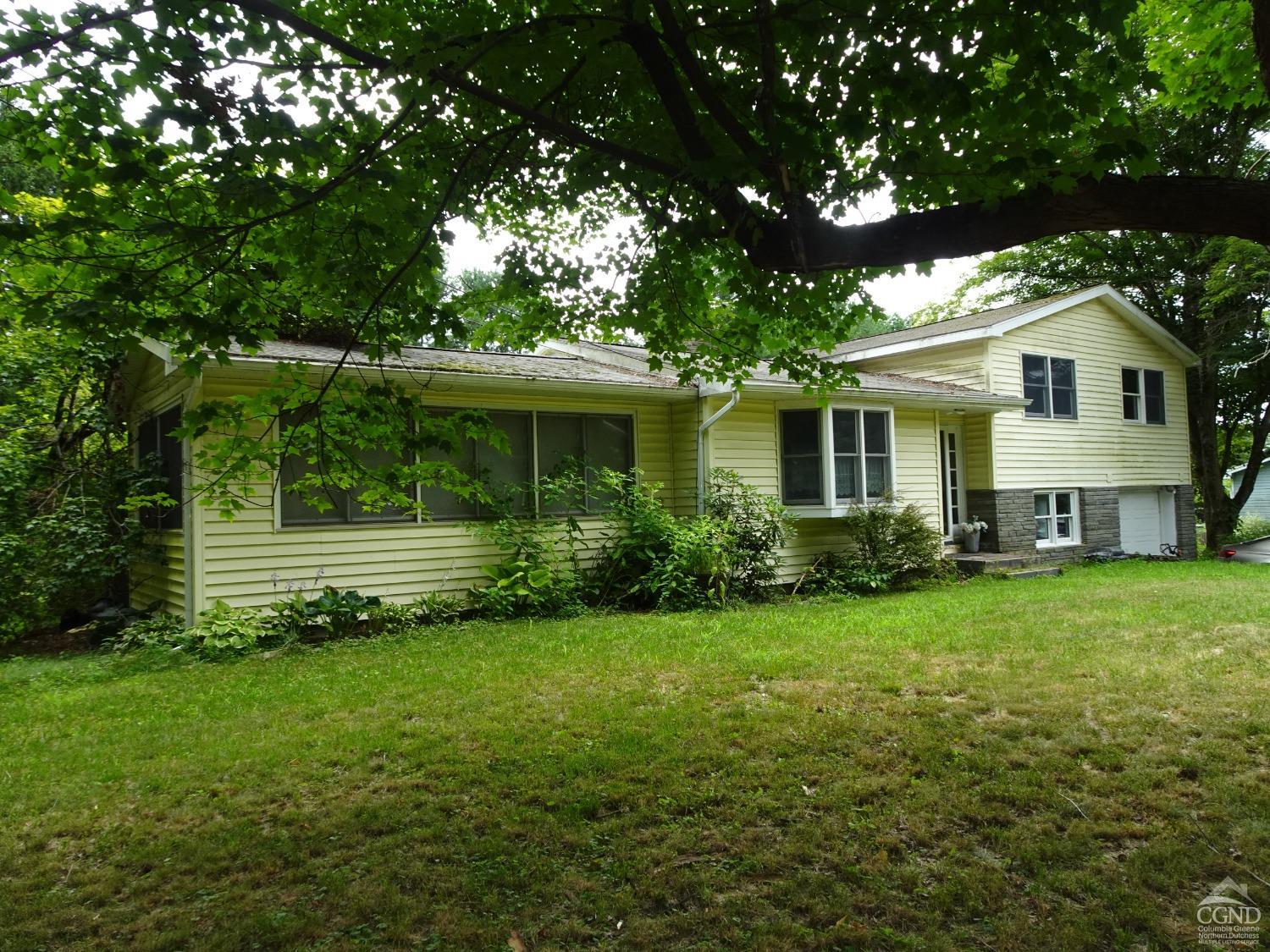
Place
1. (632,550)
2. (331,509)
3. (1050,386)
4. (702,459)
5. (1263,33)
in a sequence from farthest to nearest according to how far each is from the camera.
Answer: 1. (1050,386)
2. (702,459)
3. (632,550)
4. (331,509)
5. (1263,33)

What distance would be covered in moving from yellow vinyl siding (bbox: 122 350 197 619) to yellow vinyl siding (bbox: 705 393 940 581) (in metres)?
6.76

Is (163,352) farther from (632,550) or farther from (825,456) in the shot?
(825,456)

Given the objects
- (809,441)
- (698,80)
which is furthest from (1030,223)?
(809,441)

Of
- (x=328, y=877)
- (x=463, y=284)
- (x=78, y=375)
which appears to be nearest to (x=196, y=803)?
(x=328, y=877)

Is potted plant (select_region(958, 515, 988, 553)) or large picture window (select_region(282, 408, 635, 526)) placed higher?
large picture window (select_region(282, 408, 635, 526))

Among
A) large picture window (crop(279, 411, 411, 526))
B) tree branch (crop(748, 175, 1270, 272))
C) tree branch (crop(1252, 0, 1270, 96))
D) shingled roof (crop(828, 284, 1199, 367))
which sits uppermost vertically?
shingled roof (crop(828, 284, 1199, 367))

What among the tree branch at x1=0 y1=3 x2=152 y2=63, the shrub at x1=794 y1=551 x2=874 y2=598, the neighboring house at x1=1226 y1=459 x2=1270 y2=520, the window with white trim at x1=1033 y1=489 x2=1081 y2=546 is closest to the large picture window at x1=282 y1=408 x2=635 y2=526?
the shrub at x1=794 y1=551 x2=874 y2=598

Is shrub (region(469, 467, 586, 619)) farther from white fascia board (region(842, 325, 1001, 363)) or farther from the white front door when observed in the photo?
the white front door

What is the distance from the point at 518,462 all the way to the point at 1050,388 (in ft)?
37.8

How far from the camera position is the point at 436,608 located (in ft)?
29.8

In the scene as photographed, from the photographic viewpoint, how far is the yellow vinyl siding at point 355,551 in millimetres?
8055

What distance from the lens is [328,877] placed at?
3.16m

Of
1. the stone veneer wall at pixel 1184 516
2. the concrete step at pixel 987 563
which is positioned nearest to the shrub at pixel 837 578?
the concrete step at pixel 987 563

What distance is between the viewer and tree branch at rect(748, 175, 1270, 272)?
3285 mm
